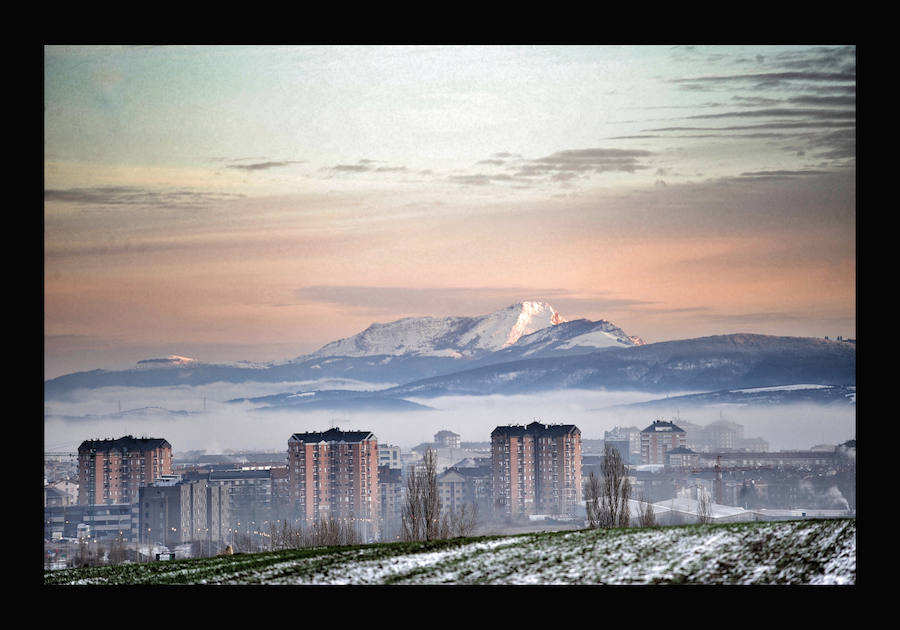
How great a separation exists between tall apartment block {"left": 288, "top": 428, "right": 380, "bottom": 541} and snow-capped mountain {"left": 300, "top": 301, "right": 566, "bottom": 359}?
4.51 metres

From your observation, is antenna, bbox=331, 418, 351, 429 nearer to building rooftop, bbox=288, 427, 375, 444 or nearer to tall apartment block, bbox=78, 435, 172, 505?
building rooftop, bbox=288, 427, 375, 444

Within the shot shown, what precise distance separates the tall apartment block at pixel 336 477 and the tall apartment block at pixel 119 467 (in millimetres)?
6676

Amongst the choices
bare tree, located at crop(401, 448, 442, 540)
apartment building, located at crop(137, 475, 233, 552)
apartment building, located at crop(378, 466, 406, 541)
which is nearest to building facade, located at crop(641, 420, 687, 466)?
apartment building, located at crop(378, 466, 406, 541)

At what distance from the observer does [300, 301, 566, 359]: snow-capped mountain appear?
148 feet

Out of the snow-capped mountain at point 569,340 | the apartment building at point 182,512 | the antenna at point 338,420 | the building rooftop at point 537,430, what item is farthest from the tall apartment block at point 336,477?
the snow-capped mountain at point 569,340

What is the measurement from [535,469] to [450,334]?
26.0ft

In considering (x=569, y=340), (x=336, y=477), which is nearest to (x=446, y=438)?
(x=569, y=340)

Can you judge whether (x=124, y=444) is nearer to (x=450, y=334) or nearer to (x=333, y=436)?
(x=333, y=436)

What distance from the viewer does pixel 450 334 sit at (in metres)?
50.9

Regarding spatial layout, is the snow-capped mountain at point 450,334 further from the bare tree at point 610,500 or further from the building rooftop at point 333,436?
the bare tree at point 610,500
